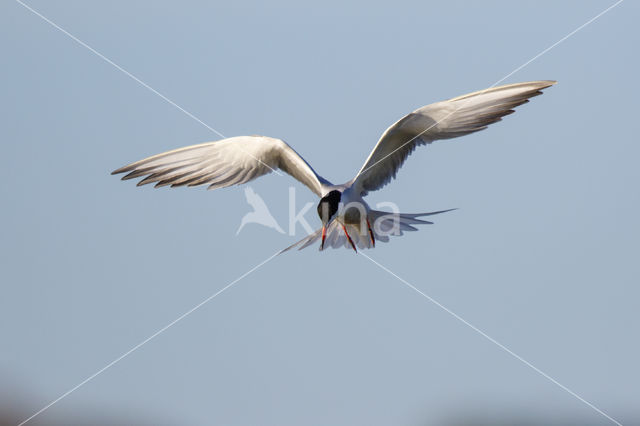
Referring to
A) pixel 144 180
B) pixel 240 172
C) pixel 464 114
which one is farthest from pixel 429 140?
pixel 144 180

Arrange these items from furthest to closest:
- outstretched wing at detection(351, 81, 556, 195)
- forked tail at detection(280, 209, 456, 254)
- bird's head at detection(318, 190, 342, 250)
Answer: forked tail at detection(280, 209, 456, 254) → outstretched wing at detection(351, 81, 556, 195) → bird's head at detection(318, 190, 342, 250)

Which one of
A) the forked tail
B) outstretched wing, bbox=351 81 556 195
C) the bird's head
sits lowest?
the forked tail

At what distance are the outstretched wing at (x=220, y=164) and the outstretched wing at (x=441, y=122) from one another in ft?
2.12

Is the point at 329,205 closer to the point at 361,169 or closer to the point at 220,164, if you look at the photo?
the point at 361,169

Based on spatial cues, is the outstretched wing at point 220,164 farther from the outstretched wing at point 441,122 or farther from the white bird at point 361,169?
the outstretched wing at point 441,122

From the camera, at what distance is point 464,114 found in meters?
8.54

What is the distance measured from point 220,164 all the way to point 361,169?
1389 millimetres

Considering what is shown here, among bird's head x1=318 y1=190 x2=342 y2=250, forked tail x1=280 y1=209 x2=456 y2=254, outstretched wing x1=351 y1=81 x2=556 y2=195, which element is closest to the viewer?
bird's head x1=318 y1=190 x2=342 y2=250

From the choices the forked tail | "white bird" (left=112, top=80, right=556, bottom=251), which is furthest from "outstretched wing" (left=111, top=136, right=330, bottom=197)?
the forked tail

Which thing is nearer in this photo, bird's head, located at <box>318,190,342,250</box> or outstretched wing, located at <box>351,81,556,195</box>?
bird's head, located at <box>318,190,342,250</box>

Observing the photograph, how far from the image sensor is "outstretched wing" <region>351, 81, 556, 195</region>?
8305 mm

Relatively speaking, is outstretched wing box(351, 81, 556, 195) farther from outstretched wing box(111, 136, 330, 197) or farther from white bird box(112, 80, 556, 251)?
outstretched wing box(111, 136, 330, 197)

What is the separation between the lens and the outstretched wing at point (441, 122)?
8.30 m

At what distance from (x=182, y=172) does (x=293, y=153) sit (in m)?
1.11
